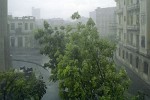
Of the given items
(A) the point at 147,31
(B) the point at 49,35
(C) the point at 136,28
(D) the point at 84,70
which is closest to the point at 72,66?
(D) the point at 84,70

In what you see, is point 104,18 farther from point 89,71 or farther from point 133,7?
point 89,71

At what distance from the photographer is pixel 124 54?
128 feet

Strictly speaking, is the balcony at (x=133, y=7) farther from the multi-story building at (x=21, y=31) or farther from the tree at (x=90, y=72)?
the multi-story building at (x=21, y=31)

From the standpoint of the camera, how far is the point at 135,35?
32.8m

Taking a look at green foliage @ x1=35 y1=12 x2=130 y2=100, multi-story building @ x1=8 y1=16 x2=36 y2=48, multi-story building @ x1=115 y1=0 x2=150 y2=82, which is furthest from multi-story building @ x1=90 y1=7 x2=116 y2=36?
green foliage @ x1=35 y1=12 x2=130 y2=100

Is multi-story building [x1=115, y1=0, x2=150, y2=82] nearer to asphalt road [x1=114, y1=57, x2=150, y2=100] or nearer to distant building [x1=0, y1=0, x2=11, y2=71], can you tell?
asphalt road [x1=114, y1=57, x2=150, y2=100]

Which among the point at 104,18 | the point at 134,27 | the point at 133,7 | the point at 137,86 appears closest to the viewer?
the point at 137,86

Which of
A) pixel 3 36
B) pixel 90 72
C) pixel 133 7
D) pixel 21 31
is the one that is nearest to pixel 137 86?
pixel 133 7

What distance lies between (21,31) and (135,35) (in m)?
30.0

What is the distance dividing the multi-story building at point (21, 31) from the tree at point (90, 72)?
43.8 meters

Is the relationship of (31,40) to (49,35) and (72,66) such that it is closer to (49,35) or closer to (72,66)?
(49,35)

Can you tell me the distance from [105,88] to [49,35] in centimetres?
864

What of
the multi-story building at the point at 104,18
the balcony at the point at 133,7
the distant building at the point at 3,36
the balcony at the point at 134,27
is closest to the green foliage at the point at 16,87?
the distant building at the point at 3,36

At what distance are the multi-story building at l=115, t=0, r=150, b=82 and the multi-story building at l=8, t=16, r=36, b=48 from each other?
69.9ft
